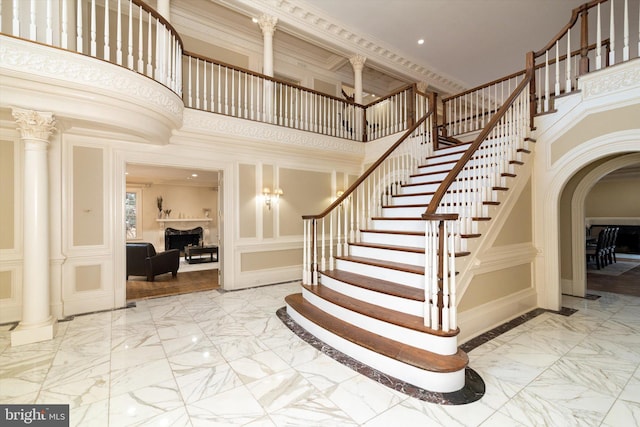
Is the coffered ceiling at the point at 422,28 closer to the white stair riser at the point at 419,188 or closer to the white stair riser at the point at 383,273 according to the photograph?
the white stair riser at the point at 419,188

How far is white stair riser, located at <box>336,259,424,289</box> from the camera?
3.10 m

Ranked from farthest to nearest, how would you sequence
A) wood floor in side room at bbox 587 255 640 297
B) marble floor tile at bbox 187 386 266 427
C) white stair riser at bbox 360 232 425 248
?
wood floor in side room at bbox 587 255 640 297 → white stair riser at bbox 360 232 425 248 → marble floor tile at bbox 187 386 266 427

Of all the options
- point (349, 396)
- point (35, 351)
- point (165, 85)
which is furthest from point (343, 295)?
point (165, 85)

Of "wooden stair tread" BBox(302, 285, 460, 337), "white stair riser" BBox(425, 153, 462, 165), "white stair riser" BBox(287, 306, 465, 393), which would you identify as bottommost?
"white stair riser" BBox(287, 306, 465, 393)

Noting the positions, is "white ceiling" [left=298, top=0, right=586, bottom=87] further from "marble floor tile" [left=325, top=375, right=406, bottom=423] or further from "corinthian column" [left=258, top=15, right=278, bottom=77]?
"marble floor tile" [left=325, top=375, right=406, bottom=423]

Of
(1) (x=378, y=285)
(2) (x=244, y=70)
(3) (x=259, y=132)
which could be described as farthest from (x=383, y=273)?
(2) (x=244, y=70)

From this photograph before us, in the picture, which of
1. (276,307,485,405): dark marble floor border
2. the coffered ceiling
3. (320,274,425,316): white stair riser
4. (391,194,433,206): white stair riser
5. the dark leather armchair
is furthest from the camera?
the dark leather armchair

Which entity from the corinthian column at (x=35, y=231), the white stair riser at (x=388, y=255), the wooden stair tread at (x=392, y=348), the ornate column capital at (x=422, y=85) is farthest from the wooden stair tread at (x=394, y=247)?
the ornate column capital at (x=422, y=85)

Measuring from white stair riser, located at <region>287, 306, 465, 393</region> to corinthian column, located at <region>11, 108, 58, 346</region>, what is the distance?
3.38 m

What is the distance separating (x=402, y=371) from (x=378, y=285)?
985 mm

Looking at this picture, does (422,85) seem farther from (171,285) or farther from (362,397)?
(362,397)

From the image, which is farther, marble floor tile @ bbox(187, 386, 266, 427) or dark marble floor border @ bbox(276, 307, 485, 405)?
dark marble floor border @ bbox(276, 307, 485, 405)

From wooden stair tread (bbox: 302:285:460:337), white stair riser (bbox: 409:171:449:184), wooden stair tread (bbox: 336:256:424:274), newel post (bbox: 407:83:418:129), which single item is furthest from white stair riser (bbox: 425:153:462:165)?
wooden stair tread (bbox: 302:285:460:337)

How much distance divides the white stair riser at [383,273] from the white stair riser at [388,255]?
0.95ft
